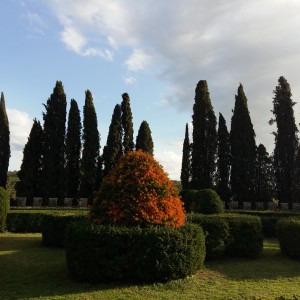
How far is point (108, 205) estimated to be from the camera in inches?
338

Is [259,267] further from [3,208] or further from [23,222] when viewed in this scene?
[23,222]

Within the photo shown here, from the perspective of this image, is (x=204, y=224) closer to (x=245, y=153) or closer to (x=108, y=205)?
(x=108, y=205)

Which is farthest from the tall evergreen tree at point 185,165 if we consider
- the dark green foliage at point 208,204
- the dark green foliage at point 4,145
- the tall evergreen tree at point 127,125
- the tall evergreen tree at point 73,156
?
the dark green foliage at point 208,204

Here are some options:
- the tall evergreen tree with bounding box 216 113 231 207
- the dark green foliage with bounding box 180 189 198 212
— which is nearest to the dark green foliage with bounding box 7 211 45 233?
the dark green foliage with bounding box 180 189 198 212

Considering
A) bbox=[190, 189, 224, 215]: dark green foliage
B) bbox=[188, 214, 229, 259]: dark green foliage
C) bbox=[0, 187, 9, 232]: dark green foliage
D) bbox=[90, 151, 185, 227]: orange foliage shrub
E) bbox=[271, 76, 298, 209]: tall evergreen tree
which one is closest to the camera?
bbox=[90, 151, 185, 227]: orange foliage shrub

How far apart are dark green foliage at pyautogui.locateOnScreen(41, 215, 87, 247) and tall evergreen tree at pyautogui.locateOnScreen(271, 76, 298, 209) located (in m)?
Result: 25.7

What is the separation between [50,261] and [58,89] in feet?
94.9

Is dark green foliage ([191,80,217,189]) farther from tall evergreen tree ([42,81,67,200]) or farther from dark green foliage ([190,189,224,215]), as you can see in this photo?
dark green foliage ([190,189,224,215])

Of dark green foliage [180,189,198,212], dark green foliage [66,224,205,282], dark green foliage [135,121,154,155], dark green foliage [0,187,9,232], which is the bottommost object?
dark green foliage [66,224,205,282]

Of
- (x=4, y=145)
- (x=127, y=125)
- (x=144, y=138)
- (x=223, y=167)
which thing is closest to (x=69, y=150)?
(x=127, y=125)

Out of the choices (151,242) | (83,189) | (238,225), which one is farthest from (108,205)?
(83,189)

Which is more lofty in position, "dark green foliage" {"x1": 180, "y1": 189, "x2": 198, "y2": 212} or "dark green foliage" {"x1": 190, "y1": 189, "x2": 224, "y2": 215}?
"dark green foliage" {"x1": 180, "y1": 189, "x2": 198, "y2": 212}

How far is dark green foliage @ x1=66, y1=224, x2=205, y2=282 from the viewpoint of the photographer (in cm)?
750

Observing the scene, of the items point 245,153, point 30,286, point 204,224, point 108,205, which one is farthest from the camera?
point 245,153
